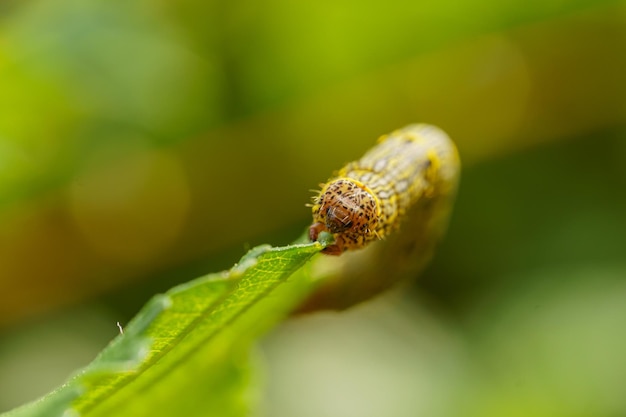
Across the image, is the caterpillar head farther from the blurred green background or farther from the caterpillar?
the blurred green background

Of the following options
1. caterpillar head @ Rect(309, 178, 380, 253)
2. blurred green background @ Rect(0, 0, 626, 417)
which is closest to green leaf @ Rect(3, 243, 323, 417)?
caterpillar head @ Rect(309, 178, 380, 253)

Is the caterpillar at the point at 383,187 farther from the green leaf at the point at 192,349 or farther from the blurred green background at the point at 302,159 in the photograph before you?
the blurred green background at the point at 302,159

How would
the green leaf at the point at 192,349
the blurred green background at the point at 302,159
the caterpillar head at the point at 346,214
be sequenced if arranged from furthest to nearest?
the blurred green background at the point at 302,159 < the caterpillar head at the point at 346,214 < the green leaf at the point at 192,349

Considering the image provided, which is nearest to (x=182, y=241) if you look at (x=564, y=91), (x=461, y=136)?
(x=461, y=136)

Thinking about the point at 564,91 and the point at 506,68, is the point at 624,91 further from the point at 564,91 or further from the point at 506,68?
the point at 506,68

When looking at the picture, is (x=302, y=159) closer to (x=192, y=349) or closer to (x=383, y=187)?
(x=383, y=187)

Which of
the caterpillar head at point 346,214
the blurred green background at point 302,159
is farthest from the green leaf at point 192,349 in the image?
the blurred green background at point 302,159
